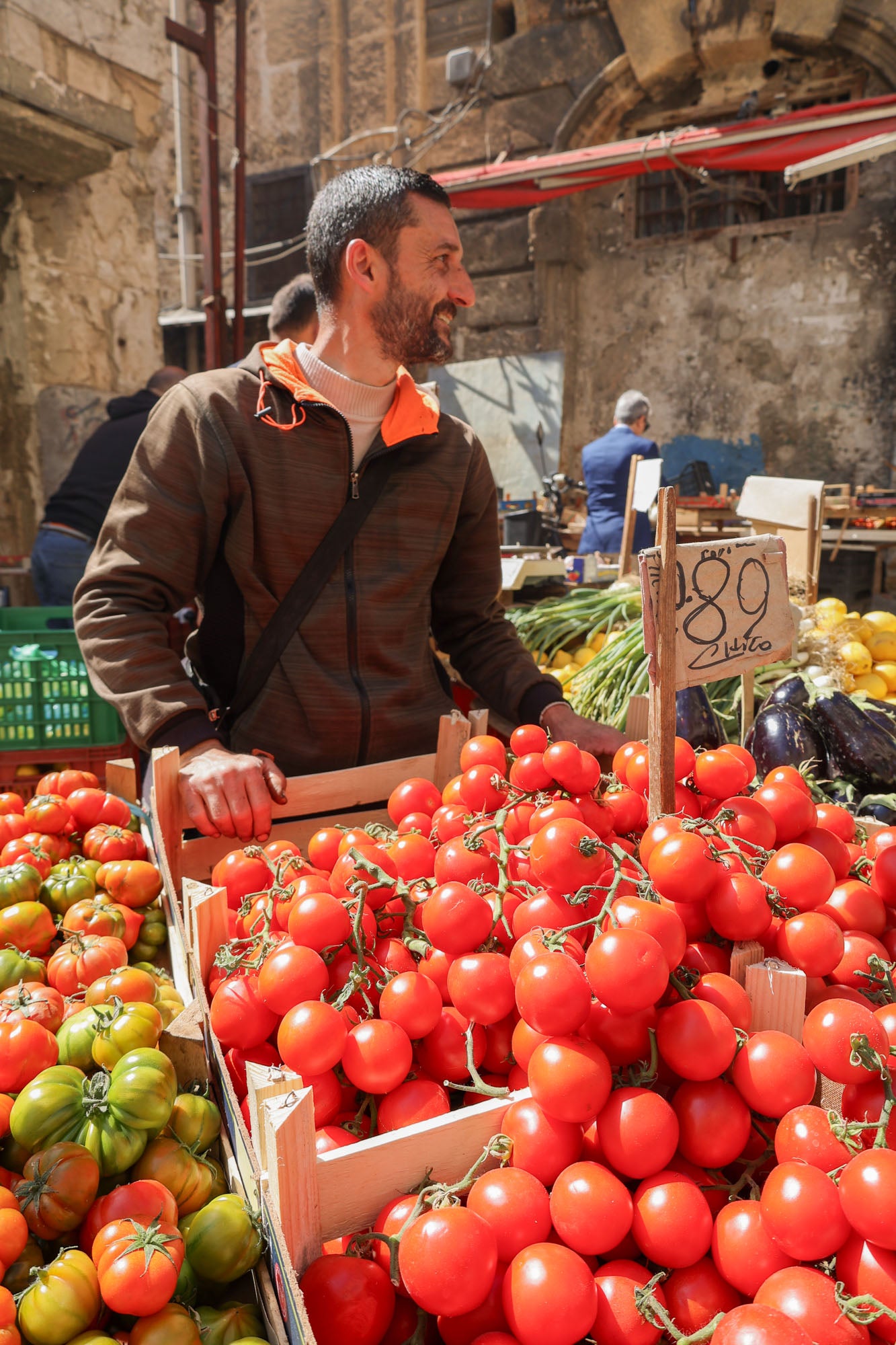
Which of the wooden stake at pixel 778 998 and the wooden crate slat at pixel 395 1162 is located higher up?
the wooden stake at pixel 778 998

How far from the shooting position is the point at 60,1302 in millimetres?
856

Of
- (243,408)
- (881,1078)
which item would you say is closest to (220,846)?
(243,408)

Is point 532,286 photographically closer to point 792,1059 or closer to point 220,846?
point 220,846

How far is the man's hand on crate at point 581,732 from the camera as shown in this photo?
6.32ft

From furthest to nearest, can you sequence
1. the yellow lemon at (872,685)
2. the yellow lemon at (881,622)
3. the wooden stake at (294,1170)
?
the yellow lemon at (881,622) → the yellow lemon at (872,685) → the wooden stake at (294,1170)

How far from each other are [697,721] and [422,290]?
1.29 m

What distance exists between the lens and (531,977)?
36.9 inches

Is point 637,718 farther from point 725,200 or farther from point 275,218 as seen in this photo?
point 275,218

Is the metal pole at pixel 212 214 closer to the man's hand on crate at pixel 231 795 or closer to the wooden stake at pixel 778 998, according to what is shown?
the man's hand on crate at pixel 231 795

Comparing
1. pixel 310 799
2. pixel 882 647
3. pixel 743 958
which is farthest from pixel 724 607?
pixel 882 647

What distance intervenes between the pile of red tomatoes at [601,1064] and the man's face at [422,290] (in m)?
1.28

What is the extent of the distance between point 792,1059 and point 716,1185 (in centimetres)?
16

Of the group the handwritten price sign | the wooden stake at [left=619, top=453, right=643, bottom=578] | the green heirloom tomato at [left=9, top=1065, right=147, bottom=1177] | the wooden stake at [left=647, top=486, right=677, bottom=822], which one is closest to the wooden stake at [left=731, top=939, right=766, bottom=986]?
the wooden stake at [left=647, top=486, right=677, bottom=822]

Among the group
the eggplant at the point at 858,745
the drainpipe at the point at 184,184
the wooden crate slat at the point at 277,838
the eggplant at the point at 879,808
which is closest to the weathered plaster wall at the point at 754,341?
the drainpipe at the point at 184,184
